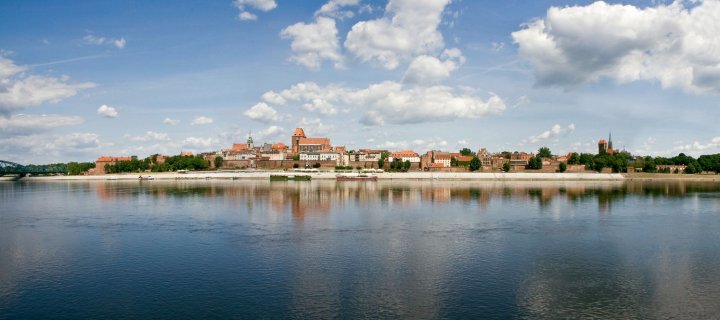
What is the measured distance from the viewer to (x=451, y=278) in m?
20.8

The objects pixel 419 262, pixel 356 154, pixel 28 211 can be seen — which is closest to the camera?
pixel 419 262

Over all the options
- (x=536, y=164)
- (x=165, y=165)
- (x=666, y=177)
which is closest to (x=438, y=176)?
(x=536, y=164)

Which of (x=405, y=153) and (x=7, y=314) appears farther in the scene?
A: (x=405, y=153)

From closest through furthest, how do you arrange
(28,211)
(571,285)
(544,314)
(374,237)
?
1. (544,314)
2. (571,285)
3. (374,237)
4. (28,211)

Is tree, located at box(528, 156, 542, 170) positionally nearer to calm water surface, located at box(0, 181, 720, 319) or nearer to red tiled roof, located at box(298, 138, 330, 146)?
red tiled roof, located at box(298, 138, 330, 146)

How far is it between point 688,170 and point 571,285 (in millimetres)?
124501

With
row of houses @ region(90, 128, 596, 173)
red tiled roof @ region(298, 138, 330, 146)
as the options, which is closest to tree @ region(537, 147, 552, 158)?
row of houses @ region(90, 128, 596, 173)

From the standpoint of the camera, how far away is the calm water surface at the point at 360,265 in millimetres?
17484

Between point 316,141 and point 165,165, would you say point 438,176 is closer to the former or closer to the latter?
point 316,141

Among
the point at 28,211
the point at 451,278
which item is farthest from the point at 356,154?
the point at 451,278

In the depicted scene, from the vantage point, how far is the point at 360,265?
2320 cm

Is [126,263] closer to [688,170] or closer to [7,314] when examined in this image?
[7,314]

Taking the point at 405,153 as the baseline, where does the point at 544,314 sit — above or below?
below

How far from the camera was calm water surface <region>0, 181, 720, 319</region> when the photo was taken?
688 inches
